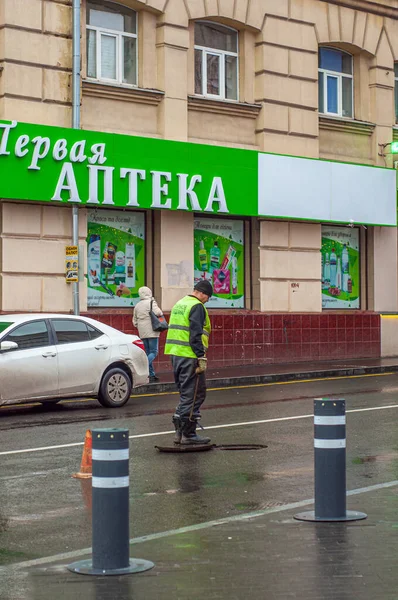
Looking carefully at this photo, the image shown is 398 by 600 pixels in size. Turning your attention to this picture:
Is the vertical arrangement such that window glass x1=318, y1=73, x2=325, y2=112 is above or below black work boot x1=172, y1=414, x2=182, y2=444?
above

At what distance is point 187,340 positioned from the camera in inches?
500

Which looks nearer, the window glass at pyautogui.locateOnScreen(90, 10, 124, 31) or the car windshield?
the car windshield

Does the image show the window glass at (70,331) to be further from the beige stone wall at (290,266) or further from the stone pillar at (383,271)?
the stone pillar at (383,271)

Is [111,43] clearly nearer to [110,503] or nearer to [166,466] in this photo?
[166,466]

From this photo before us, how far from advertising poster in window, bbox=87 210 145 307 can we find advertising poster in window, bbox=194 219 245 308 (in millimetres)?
1530

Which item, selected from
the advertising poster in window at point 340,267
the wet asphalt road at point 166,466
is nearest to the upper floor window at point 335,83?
the advertising poster in window at point 340,267

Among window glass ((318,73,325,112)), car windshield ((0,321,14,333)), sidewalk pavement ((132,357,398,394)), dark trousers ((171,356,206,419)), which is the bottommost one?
sidewalk pavement ((132,357,398,394))

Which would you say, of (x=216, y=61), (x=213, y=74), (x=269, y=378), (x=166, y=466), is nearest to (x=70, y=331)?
(x=166, y=466)

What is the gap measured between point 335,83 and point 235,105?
12.5ft

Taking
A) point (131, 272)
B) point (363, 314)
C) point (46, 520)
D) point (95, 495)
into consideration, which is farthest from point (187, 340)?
point (363, 314)

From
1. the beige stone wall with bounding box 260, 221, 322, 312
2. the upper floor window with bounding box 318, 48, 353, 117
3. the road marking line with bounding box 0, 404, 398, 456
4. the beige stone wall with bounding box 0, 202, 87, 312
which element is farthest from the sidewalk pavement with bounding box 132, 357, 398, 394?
the upper floor window with bounding box 318, 48, 353, 117

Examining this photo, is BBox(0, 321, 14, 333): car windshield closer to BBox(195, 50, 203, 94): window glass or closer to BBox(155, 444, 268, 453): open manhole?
BBox(155, 444, 268, 453): open manhole

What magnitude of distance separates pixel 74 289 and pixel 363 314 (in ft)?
27.5

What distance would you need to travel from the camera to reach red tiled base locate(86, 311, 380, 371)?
25297mm
